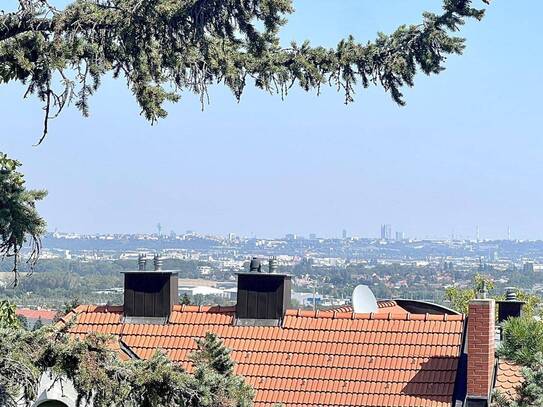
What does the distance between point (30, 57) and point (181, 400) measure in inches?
124

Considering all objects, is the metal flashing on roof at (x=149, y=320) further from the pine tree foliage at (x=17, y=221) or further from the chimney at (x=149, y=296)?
the pine tree foliage at (x=17, y=221)

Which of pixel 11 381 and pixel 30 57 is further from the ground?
pixel 30 57

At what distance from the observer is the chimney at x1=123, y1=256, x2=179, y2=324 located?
69.7 ft

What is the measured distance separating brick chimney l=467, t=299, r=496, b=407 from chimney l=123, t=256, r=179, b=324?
4900 millimetres

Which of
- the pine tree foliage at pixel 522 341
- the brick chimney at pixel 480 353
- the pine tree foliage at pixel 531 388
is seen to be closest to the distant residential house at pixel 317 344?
the brick chimney at pixel 480 353

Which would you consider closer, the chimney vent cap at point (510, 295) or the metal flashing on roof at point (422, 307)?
the metal flashing on roof at point (422, 307)

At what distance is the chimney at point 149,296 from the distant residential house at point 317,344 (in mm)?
16

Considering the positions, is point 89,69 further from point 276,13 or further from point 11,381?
point 11,381

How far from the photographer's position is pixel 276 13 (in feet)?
35.0

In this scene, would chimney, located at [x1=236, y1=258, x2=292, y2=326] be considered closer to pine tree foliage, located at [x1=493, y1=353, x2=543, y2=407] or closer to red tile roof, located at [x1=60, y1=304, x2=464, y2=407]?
red tile roof, located at [x1=60, y1=304, x2=464, y2=407]

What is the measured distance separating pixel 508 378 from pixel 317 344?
291 cm

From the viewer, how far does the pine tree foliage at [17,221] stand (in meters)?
13.0

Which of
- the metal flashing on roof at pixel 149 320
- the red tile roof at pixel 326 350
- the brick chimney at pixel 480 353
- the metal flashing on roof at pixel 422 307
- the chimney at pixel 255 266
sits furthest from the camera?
the metal flashing on roof at pixel 422 307

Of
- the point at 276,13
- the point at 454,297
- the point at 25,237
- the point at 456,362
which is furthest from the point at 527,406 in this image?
the point at 454,297
